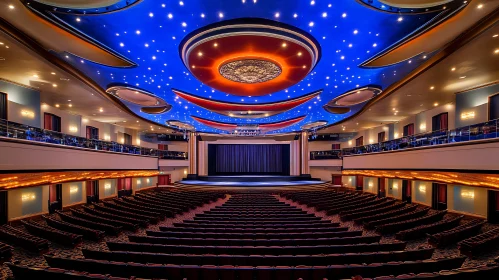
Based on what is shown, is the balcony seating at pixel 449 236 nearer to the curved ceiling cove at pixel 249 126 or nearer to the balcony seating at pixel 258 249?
the balcony seating at pixel 258 249

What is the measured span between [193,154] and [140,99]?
14.0m

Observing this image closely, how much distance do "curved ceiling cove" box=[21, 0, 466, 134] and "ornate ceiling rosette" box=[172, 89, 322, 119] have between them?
1.43ft

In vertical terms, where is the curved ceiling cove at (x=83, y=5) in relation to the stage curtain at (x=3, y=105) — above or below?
above

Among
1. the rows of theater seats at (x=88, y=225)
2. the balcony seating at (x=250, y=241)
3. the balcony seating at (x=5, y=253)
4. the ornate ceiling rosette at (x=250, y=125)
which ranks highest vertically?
the ornate ceiling rosette at (x=250, y=125)

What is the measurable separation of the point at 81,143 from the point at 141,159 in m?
7.82

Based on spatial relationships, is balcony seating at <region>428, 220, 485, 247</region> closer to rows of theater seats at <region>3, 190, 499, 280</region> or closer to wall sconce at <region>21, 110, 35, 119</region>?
rows of theater seats at <region>3, 190, 499, 280</region>

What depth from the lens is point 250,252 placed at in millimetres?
5680

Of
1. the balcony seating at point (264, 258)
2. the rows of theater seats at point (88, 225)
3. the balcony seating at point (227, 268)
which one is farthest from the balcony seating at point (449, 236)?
the rows of theater seats at point (88, 225)

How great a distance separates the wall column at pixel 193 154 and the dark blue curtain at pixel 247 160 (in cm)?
450

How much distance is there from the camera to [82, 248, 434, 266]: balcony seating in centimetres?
505

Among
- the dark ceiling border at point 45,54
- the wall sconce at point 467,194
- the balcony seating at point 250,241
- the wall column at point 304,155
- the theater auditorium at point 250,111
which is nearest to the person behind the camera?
the theater auditorium at point 250,111

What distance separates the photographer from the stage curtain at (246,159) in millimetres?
33656

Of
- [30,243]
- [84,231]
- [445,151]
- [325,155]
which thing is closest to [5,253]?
[30,243]

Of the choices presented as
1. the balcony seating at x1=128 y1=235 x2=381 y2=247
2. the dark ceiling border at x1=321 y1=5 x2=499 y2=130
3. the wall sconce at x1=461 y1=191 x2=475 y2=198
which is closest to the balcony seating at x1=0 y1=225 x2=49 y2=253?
the balcony seating at x1=128 y1=235 x2=381 y2=247
